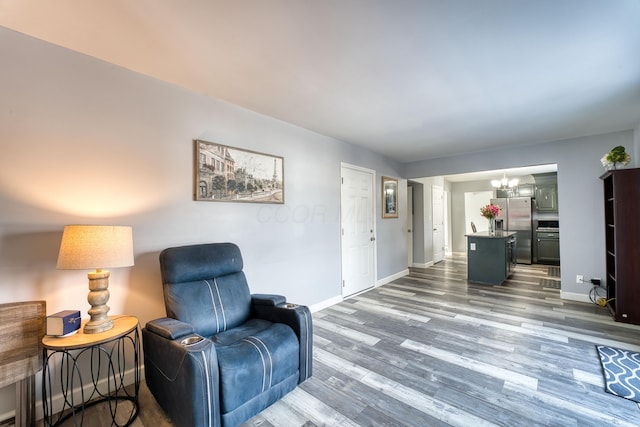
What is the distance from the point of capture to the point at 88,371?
1884 millimetres

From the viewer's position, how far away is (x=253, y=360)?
1.66 meters

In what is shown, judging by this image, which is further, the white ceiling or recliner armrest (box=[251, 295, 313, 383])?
recliner armrest (box=[251, 295, 313, 383])

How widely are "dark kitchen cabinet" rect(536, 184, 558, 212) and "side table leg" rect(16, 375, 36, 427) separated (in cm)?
921

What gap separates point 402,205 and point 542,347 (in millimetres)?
3377

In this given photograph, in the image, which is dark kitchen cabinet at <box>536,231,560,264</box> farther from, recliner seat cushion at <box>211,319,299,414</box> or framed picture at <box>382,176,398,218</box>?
recliner seat cushion at <box>211,319,299,414</box>

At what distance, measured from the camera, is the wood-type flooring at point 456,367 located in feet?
5.67

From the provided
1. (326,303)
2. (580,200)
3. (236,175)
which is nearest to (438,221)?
(580,200)

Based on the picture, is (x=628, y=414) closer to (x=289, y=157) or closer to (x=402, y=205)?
(x=289, y=157)

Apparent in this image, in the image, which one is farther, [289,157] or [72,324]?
[289,157]

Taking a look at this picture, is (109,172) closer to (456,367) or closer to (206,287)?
(206,287)

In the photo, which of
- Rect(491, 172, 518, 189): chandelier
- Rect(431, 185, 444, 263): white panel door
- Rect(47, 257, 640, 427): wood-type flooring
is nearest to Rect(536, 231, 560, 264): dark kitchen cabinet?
Rect(491, 172, 518, 189): chandelier

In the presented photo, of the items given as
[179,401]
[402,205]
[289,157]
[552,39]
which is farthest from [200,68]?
Result: [402,205]

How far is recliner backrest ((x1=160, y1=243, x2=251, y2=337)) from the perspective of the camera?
1965mm

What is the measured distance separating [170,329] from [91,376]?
86cm
